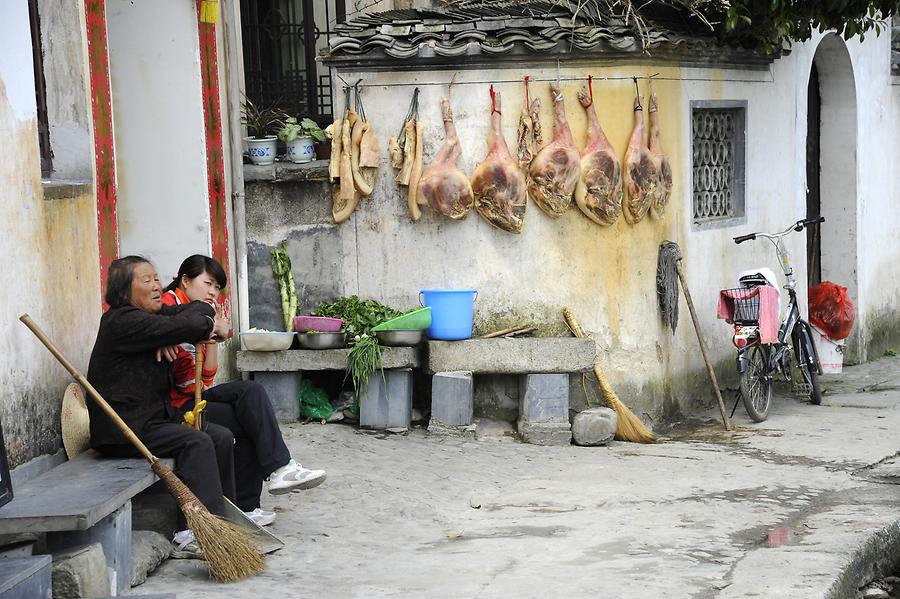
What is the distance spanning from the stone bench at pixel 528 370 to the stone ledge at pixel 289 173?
1605 millimetres

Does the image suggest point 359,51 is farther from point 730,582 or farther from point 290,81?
point 730,582

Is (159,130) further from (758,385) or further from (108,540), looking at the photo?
(758,385)

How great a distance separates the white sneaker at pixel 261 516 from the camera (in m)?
6.86

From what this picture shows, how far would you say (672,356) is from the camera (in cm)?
1050

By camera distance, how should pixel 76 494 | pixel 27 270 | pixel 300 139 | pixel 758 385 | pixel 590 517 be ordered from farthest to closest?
pixel 758 385, pixel 300 139, pixel 590 517, pixel 27 270, pixel 76 494

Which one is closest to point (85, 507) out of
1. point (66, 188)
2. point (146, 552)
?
point (146, 552)

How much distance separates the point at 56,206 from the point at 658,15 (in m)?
5.80

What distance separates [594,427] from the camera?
31.3 ft

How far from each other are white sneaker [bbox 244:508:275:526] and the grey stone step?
0.89m

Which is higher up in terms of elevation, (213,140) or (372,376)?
(213,140)

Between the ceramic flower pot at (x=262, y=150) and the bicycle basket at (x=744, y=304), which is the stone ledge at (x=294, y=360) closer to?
the ceramic flower pot at (x=262, y=150)

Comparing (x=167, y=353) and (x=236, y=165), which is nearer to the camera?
(x=167, y=353)

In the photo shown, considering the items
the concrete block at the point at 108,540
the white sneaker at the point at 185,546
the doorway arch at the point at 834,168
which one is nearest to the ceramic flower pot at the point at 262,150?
the white sneaker at the point at 185,546

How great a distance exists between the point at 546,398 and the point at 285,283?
88.2 inches
